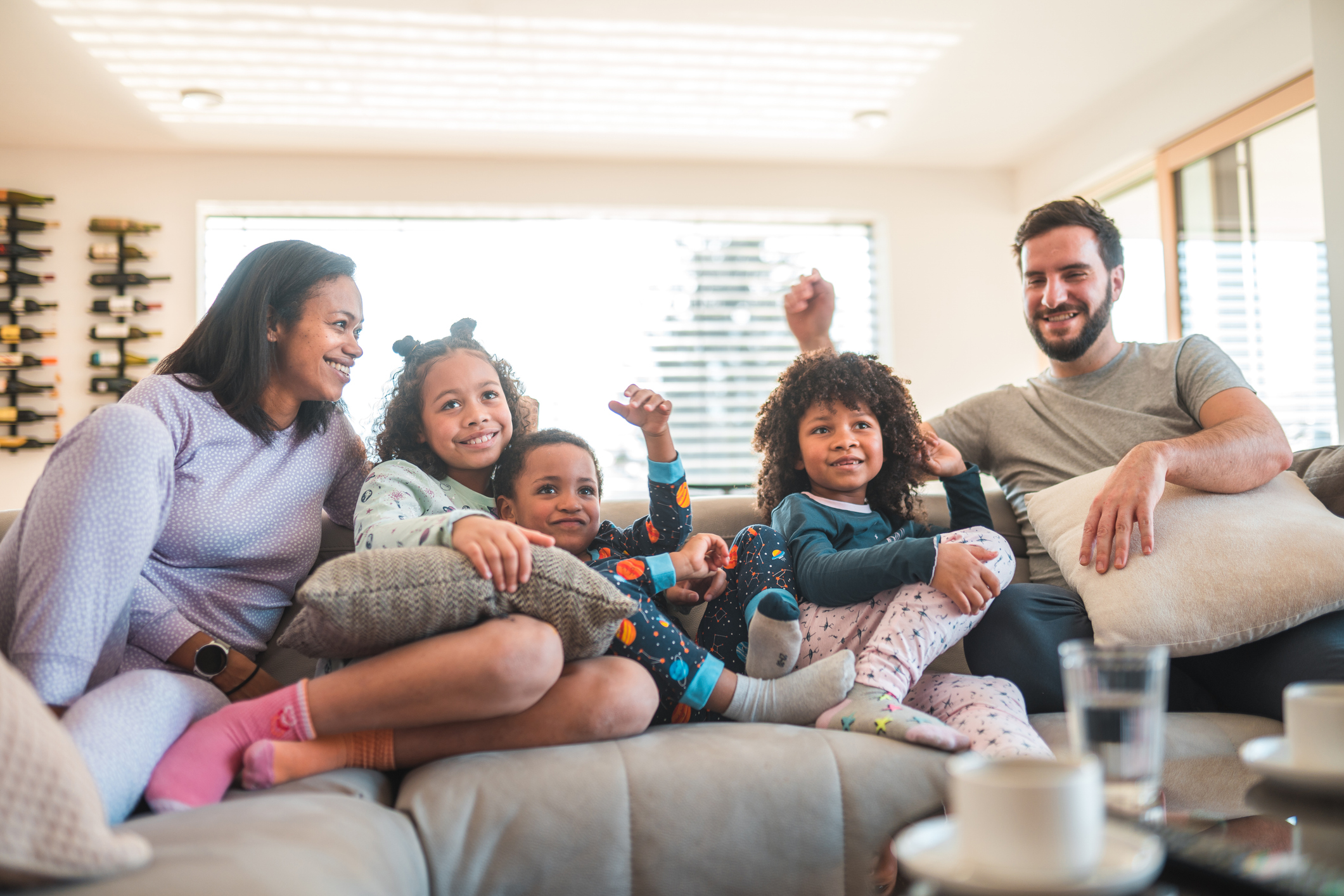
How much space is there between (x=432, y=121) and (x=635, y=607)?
139 inches

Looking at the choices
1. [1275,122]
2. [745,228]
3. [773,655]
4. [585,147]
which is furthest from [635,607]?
[745,228]

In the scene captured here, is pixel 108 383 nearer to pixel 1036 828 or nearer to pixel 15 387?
pixel 15 387

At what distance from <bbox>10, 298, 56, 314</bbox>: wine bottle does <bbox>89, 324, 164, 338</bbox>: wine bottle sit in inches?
9.3

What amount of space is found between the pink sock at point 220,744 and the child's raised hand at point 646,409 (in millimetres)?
704

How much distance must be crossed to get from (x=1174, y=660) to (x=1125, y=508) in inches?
10.7

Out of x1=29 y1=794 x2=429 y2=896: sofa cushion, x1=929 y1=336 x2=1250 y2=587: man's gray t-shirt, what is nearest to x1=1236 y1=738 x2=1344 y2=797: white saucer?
x1=29 y1=794 x2=429 y2=896: sofa cushion

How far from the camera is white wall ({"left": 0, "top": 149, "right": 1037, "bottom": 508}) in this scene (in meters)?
4.43

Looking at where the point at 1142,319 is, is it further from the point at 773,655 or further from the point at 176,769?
the point at 176,769

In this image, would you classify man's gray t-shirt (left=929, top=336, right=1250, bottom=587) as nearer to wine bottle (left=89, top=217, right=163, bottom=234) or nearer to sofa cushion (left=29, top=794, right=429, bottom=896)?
sofa cushion (left=29, top=794, right=429, bottom=896)

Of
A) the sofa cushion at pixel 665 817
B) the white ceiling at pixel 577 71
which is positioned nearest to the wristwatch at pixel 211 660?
the sofa cushion at pixel 665 817

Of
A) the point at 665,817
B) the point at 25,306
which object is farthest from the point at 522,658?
the point at 25,306

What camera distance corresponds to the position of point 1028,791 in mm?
566

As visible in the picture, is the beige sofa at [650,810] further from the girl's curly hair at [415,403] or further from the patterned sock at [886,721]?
the girl's curly hair at [415,403]

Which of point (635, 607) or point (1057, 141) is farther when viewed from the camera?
point (1057, 141)
